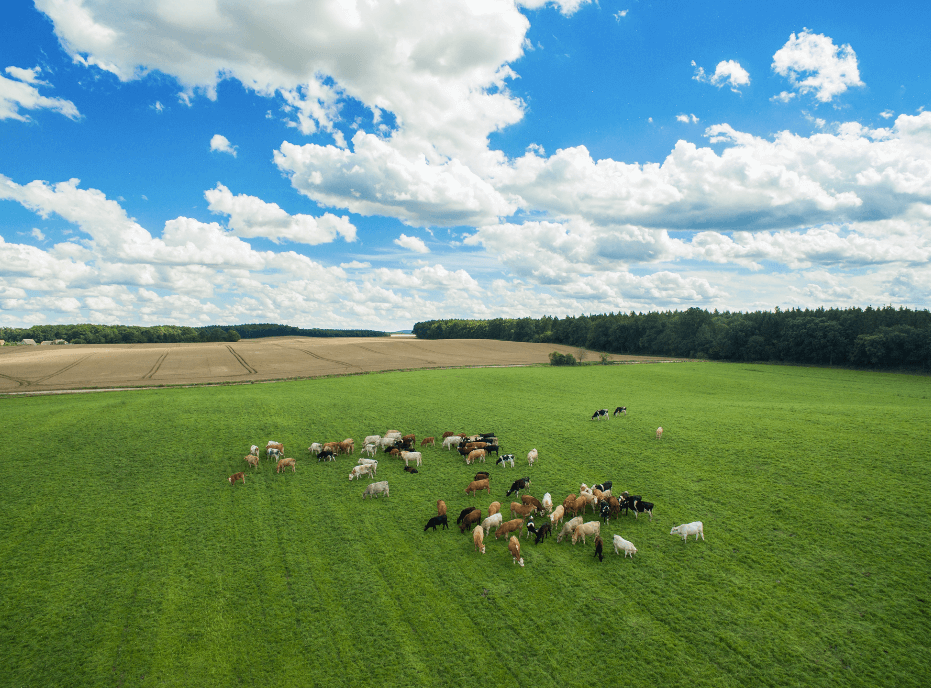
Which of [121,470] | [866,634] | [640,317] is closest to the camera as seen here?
[866,634]

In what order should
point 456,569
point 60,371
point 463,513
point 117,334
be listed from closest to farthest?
point 456,569 → point 463,513 → point 60,371 → point 117,334

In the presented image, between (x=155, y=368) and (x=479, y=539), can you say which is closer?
(x=479, y=539)

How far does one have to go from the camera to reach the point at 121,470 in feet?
74.8

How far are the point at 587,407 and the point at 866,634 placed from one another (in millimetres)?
27271

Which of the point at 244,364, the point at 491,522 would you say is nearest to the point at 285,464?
the point at 491,522

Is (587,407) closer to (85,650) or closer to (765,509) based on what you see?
(765,509)

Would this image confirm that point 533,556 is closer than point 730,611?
No

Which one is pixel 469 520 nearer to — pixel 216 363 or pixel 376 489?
pixel 376 489

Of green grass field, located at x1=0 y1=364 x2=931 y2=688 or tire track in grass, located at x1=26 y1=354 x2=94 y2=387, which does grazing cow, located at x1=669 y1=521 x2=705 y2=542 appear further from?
tire track in grass, located at x1=26 y1=354 x2=94 y2=387

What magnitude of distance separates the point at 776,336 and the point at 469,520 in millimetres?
103517

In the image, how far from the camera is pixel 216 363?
249ft

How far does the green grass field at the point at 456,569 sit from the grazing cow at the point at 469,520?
2.54ft

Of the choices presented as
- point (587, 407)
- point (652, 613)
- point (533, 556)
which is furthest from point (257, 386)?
point (652, 613)

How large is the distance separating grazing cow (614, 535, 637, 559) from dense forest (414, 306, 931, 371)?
294ft
